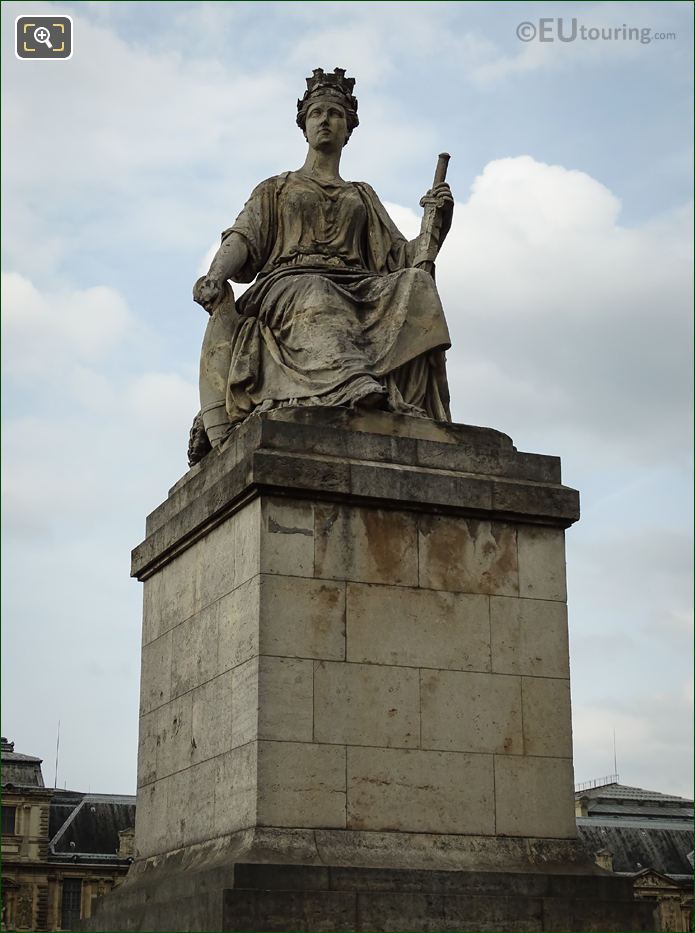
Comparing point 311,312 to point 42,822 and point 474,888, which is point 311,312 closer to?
point 474,888

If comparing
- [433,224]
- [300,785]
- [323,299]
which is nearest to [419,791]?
[300,785]

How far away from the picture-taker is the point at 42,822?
7725 centimetres

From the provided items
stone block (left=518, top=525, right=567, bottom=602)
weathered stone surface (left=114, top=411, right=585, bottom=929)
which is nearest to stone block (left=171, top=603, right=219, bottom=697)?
weathered stone surface (left=114, top=411, right=585, bottom=929)

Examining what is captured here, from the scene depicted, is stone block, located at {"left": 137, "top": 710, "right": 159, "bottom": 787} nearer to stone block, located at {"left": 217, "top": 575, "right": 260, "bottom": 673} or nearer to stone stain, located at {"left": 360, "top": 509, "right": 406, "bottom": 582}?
stone block, located at {"left": 217, "top": 575, "right": 260, "bottom": 673}

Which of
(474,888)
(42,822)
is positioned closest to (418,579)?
(474,888)

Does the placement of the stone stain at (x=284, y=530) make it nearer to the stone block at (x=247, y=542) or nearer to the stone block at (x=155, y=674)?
the stone block at (x=247, y=542)

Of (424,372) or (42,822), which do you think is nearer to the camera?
(424,372)

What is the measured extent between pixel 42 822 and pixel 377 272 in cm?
6662

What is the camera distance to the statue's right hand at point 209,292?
15281 mm

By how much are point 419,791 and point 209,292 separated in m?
5.57

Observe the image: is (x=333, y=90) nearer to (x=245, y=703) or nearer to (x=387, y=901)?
(x=245, y=703)

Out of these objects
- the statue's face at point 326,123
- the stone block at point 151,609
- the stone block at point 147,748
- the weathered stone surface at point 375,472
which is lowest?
the stone block at point 147,748

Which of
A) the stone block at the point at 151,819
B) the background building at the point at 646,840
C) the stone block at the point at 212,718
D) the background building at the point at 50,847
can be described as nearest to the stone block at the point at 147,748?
the stone block at the point at 151,819

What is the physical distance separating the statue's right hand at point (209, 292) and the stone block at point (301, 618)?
12.5 ft
